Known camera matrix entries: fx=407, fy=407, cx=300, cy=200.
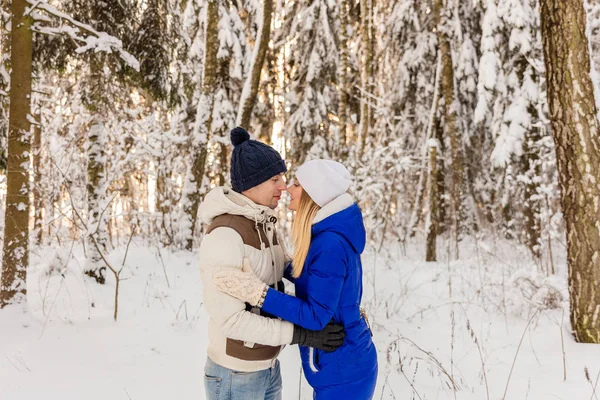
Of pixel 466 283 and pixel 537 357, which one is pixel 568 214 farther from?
pixel 466 283

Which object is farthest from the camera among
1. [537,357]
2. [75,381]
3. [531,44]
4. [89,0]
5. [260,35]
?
[531,44]

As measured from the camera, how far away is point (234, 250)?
200 cm

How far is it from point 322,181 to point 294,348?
11.4ft

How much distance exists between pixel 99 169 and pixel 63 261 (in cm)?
162

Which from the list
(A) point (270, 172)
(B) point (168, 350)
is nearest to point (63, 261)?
(B) point (168, 350)

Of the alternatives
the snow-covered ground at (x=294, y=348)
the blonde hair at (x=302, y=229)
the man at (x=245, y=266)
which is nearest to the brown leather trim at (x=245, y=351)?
the man at (x=245, y=266)

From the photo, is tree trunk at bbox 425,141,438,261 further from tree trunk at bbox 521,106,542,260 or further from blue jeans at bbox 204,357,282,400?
blue jeans at bbox 204,357,282,400

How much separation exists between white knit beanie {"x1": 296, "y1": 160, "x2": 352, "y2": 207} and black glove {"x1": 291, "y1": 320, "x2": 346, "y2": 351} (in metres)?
0.67

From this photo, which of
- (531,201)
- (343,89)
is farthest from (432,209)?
(343,89)

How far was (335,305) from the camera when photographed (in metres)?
2.10

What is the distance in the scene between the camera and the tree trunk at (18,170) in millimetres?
5086

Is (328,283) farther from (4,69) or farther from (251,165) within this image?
(4,69)

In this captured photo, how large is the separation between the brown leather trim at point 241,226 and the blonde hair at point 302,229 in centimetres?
23

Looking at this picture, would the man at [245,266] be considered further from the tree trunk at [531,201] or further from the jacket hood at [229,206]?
the tree trunk at [531,201]
